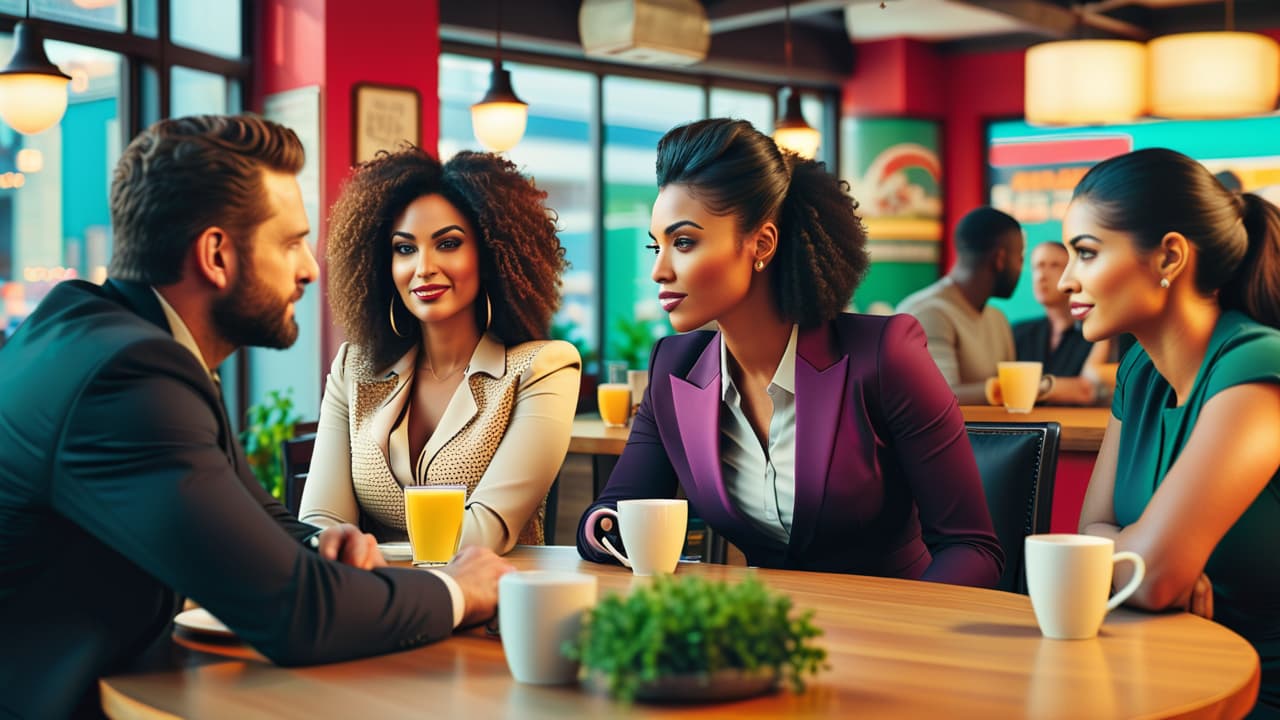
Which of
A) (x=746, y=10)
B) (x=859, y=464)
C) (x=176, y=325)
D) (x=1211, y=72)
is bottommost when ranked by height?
(x=859, y=464)

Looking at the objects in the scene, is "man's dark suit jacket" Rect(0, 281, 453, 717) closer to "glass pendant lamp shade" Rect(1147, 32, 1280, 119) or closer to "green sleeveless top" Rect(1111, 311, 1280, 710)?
"green sleeveless top" Rect(1111, 311, 1280, 710)

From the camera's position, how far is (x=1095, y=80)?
3547mm

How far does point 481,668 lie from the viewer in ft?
4.32

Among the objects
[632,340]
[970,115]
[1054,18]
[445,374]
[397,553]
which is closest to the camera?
[397,553]

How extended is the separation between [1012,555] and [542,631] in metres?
1.29

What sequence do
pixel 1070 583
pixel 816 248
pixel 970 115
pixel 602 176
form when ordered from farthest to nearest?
pixel 970 115, pixel 602 176, pixel 816 248, pixel 1070 583

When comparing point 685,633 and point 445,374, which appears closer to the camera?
point 685,633

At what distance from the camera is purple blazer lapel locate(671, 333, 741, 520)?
6.97ft

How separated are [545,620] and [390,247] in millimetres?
1547

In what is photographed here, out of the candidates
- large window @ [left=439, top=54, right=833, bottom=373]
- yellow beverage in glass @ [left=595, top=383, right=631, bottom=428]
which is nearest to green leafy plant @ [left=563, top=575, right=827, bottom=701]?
yellow beverage in glass @ [left=595, top=383, right=631, bottom=428]

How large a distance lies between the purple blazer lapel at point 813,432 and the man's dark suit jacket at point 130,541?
806mm

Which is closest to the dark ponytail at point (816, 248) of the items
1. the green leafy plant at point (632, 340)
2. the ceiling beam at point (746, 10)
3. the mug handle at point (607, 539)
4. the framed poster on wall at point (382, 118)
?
the mug handle at point (607, 539)

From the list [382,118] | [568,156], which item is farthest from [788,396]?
[568,156]

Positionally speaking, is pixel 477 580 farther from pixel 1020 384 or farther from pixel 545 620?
pixel 1020 384
